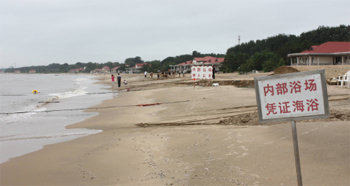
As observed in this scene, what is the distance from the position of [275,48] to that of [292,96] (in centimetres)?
7390

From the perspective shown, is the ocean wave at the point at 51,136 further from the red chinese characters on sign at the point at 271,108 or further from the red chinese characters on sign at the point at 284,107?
the red chinese characters on sign at the point at 284,107

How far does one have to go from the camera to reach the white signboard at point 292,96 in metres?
3.01

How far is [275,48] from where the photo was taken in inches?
2830

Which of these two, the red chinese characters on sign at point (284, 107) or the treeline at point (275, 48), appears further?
the treeline at point (275, 48)

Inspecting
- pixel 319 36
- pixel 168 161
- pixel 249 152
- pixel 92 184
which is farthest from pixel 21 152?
pixel 319 36

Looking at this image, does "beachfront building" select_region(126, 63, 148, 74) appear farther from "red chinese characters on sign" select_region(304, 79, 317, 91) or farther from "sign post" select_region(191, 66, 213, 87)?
"red chinese characters on sign" select_region(304, 79, 317, 91)

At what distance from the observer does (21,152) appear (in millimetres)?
6844

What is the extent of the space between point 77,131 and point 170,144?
4182mm

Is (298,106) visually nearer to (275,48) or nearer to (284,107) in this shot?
(284,107)

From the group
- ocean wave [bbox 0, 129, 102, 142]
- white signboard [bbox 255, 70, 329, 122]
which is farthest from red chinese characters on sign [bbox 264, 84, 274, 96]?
ocean wave [bbox 0, 129, 102, 142]

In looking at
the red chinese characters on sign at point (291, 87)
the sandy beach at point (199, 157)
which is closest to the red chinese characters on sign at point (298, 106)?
the red chinese characters on sign at point (291, 87)

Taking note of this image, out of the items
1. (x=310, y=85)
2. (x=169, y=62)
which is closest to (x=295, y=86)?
(x=310, y=85)

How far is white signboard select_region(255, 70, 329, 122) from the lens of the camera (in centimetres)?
301

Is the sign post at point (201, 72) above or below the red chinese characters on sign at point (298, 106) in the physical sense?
above
